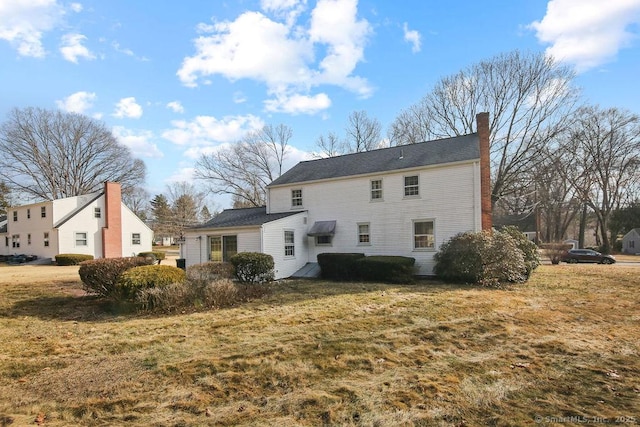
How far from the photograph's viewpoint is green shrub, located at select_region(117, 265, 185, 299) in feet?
31.4

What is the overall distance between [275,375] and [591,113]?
4912 centimetres

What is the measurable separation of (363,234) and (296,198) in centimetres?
478

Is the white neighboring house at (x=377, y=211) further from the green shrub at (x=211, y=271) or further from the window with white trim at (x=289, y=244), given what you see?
the green shrub at (x=211, y=271)

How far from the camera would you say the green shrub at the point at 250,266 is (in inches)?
562

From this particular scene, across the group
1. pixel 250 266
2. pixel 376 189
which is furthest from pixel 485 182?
pixel 250 266

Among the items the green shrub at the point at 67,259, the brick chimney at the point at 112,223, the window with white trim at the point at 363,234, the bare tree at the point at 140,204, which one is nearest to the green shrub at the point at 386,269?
the window with white trim at the point at 363,234

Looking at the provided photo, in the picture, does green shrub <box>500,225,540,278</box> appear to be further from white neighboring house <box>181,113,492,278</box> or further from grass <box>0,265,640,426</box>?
grass <box>0,265,640,426</box>

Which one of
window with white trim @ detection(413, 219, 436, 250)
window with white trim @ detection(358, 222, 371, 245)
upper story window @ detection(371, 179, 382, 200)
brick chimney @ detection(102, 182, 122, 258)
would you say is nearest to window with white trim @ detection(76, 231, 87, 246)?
brick chimney @ detection(102, 182, 122, 258)

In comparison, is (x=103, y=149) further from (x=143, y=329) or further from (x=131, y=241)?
(x=143, y=329)

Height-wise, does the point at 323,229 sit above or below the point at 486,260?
above

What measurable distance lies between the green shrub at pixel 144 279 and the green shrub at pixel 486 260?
35.4ft

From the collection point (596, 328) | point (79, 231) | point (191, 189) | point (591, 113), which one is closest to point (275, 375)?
point (596, 328)

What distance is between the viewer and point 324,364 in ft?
18.0

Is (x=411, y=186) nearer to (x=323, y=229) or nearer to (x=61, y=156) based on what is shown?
(x=323, y=229)
